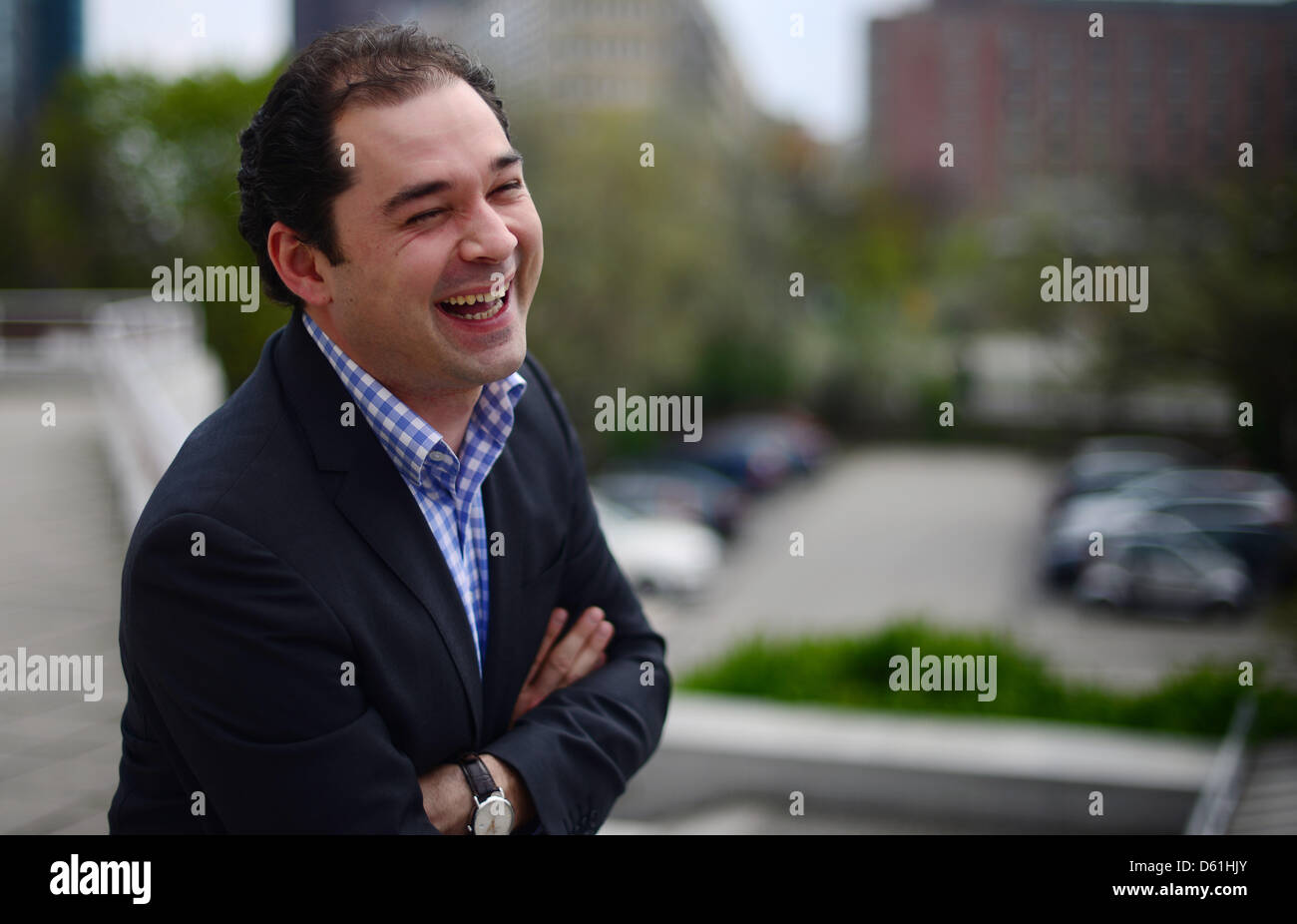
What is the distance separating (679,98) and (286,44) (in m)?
9.83

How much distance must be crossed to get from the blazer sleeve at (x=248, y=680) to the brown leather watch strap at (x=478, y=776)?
0.19 metres

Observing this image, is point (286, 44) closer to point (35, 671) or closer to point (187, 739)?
point (35, 671)

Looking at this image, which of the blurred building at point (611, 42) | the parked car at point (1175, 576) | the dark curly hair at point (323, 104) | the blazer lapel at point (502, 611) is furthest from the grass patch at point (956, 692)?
the blurred building at point (611, 42)

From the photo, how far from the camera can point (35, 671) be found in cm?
410

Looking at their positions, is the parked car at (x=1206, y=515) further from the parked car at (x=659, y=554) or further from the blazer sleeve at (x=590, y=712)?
the blazer sleeve at (x=590, y=712)

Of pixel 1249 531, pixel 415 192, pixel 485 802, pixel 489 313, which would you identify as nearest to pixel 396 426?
pixel 489 313

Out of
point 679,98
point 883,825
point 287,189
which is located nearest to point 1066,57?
point 679,98

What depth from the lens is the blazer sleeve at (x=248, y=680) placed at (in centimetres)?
139

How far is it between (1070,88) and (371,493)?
50.4 meters

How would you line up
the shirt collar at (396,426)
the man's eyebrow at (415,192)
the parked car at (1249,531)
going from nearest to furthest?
the man's eyebrow at (415,192), the shirt collar at (396,426), the parked car at (1249,531)

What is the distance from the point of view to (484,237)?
1.54 meters

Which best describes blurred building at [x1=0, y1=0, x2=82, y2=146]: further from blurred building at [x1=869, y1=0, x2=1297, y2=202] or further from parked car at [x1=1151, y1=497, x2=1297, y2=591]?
parked car at [x1=1151, y1=497, x2=1297, y2=591]

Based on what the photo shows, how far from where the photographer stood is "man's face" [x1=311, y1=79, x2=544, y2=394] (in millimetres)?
1503
